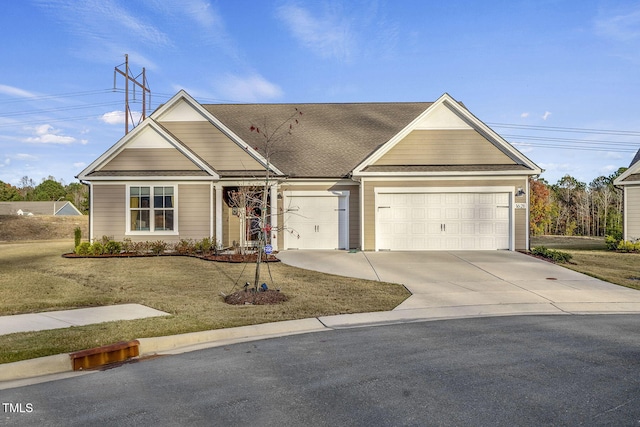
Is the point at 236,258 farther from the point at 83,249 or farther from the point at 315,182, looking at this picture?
the point at 83,249

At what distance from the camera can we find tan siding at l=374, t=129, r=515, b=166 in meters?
19.0

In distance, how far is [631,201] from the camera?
68.8ft

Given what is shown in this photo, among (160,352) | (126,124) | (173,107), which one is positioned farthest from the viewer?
(126,124)

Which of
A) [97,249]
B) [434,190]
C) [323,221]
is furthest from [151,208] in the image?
[434,190]

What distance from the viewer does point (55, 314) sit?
28.5ft

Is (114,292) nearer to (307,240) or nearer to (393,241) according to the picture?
(307,240)

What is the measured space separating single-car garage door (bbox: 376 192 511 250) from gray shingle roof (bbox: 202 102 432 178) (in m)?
2.83

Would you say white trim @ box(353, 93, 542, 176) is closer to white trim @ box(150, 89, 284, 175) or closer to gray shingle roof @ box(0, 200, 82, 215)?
white trim @ box(150, 89, 284, 175)

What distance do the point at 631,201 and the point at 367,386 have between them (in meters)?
21.2

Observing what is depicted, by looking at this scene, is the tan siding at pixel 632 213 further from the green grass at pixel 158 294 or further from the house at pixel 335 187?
the green grass at pixel 158 294

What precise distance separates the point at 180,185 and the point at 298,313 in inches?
443

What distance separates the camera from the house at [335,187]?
722 inches

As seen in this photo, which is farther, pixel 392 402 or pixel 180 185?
pixel 180 185

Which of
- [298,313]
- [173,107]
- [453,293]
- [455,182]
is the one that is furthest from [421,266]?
[173,107]
